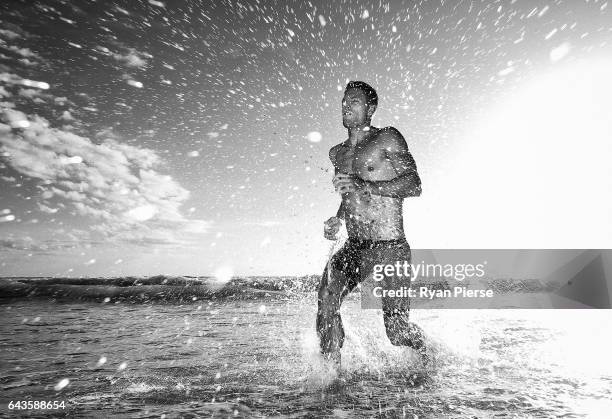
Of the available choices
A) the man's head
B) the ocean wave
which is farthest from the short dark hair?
the ocean wave

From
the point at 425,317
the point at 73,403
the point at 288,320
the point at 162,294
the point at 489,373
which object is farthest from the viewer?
the point at 162,294

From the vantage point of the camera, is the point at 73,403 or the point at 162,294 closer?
the point at 73,403

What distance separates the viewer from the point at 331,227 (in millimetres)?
3686

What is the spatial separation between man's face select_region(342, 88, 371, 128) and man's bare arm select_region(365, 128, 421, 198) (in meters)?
0.31

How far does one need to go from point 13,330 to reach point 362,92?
6258 millimetres

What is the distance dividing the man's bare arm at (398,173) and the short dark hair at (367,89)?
0.39m

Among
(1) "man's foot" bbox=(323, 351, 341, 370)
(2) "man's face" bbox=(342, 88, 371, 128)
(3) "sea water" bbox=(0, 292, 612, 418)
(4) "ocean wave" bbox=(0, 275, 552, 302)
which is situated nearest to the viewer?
(3) "sea water" bbox=(0, 292, 612, 418)

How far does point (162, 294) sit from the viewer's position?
14805 millimetres

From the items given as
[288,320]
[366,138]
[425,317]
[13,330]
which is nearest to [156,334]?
[13,330]

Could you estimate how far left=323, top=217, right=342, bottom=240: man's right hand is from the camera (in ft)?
12.1

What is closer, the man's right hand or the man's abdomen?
the man's abdomen

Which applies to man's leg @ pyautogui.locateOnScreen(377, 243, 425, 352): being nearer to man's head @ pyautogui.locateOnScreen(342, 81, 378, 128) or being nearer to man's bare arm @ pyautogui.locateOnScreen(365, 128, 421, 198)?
man's bare arm @ pyautogui.locateOnScreen(365, 128, 421, 198)

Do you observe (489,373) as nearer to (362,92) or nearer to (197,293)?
(362,92)

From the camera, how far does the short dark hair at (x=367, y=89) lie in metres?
3.61
